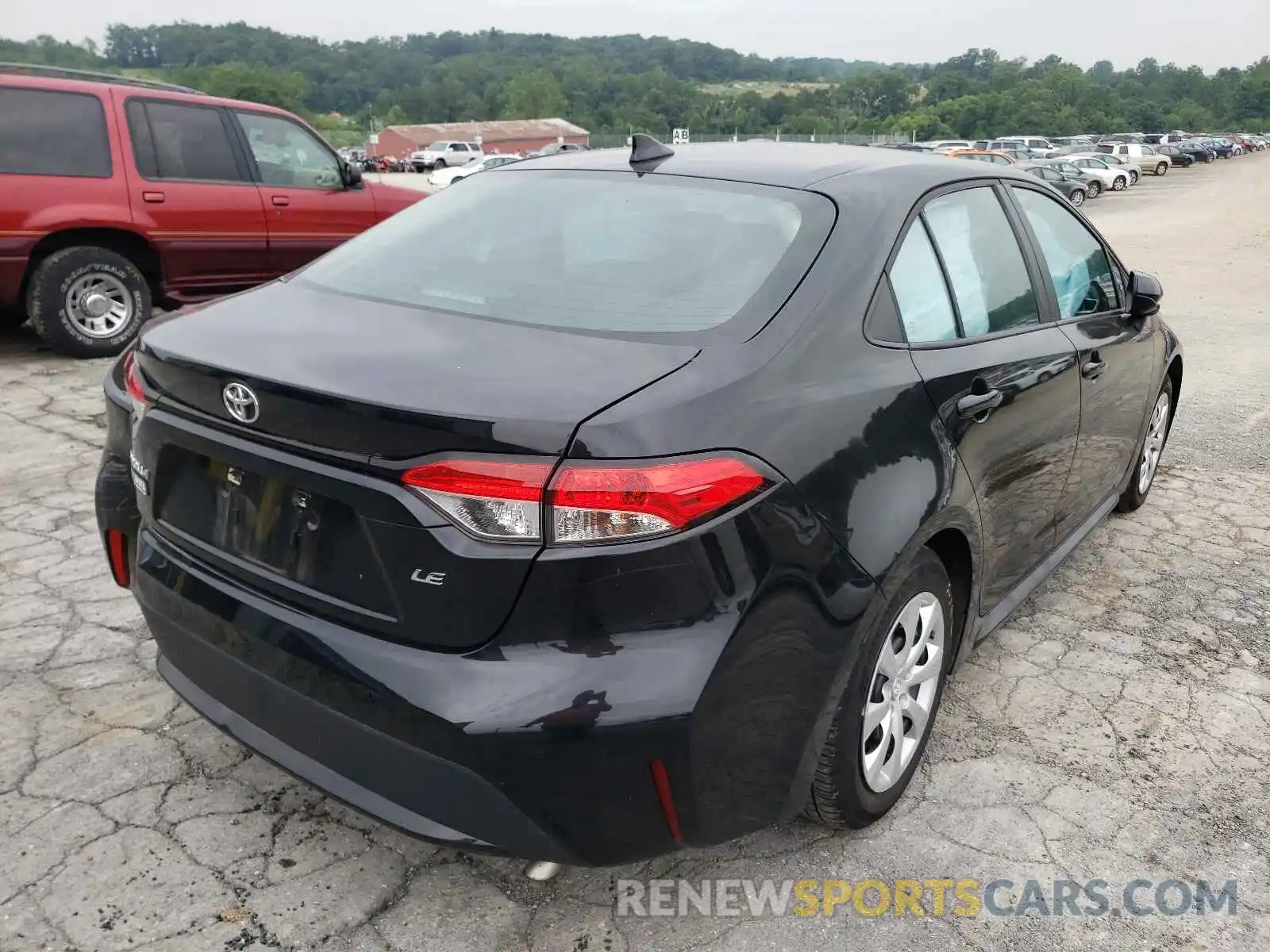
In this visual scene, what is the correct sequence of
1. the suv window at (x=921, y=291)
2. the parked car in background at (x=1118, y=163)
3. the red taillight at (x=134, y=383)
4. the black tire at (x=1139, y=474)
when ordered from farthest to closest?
the parked car in background at (x=1118, y=163) < the black tire at (x=1139, y=474) < the suv window at (x=921, y=291) < the red taillight at (x=134, y=383)

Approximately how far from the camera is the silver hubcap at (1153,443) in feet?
15.2

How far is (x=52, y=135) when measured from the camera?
677 cm

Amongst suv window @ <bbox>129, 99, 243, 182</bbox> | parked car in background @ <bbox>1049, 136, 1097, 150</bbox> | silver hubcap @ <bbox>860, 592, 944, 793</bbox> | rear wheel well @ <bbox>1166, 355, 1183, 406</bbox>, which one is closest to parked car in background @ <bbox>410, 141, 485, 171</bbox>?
parked car in background @ <bbox>1049, 136, 1097, 150</bbox>

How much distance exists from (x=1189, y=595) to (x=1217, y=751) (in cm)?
119

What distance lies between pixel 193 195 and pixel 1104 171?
35.9 meters

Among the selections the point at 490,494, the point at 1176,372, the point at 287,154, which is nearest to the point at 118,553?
the point at 490,494

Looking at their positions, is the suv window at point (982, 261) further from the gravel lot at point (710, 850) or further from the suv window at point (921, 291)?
the gravel lot at point (710, 850)

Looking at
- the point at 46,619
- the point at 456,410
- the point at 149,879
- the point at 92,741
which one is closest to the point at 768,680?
the point at 456,410

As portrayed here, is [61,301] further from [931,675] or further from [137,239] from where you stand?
[931,675]

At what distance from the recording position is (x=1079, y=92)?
377 ft

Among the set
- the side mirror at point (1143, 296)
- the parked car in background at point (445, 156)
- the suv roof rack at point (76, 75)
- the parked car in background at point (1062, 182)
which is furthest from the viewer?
the parked car in background at point (445, 156)

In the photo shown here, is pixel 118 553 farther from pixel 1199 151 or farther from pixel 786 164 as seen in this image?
pixel 1199 151

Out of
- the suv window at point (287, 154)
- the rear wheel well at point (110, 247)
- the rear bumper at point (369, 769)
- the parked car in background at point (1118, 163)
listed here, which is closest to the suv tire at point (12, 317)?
the rear wheel well at point (110, 247)

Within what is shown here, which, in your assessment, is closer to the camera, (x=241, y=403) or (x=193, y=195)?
(x=241, y=403)
